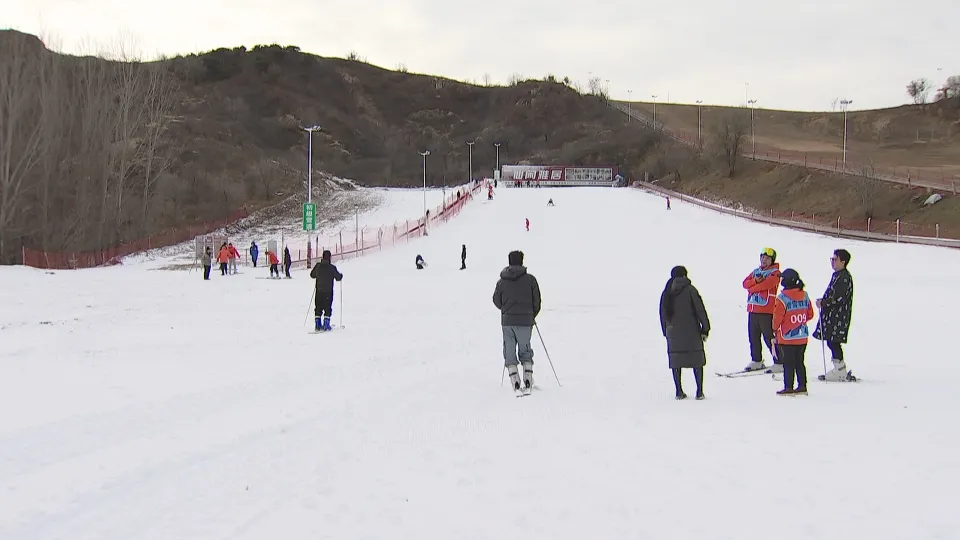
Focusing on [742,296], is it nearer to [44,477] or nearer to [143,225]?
[44,477]

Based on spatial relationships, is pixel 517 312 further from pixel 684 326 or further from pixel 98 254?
pixel 98 254

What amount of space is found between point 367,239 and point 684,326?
1792 inches

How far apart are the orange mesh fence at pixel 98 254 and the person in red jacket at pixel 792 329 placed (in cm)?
3803

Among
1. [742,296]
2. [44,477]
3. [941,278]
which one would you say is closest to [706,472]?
[44,477]

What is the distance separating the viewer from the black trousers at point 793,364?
9.24 meters

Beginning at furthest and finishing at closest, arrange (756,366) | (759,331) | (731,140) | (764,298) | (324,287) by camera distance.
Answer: (731,140) < (324,287) < (756,366) < (759,331) < (764,298)

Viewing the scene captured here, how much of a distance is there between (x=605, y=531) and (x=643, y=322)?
43.1 ft

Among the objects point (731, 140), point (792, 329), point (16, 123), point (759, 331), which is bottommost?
point (759, 331)

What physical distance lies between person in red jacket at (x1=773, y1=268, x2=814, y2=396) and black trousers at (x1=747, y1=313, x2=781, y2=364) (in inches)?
51.4

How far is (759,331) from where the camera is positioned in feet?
36.0

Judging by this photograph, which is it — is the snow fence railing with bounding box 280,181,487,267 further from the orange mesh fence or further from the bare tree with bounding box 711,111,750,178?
the bare tree with bounding box 711,111,750,178

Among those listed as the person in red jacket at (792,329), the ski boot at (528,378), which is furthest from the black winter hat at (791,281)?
the ski boot at (528,378)

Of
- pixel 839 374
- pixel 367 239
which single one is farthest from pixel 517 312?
pixel 367 239

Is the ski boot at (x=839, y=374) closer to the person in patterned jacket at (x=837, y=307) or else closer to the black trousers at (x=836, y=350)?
the black trousers at (x=836, y=350)
